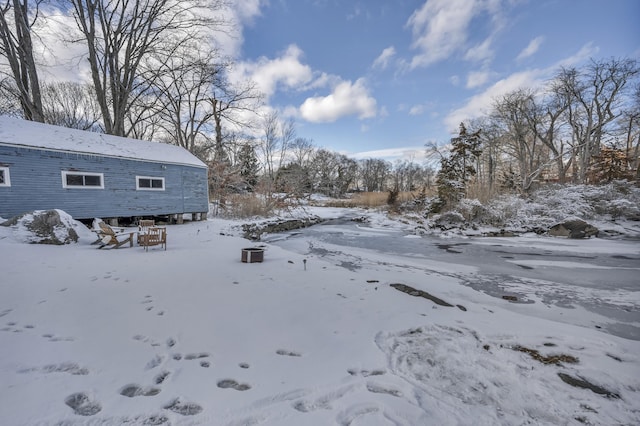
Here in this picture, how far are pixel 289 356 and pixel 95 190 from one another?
11.2 metres

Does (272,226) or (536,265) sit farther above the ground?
(272,226)

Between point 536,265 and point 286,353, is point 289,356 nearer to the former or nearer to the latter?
point 286,353

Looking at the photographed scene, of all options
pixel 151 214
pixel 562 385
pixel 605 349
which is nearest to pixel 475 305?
pixel 605 349

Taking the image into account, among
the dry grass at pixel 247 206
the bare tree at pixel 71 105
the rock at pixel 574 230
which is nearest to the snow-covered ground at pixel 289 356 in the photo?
the rock at pixel 574 230

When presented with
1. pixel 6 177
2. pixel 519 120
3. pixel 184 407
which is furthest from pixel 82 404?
pixel 519 120

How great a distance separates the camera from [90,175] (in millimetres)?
9703

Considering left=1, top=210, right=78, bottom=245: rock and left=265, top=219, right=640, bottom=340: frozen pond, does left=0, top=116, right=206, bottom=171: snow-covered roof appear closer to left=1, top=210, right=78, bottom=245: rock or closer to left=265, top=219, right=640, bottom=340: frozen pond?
left=1, top=210, right=78, bottom=245: rock

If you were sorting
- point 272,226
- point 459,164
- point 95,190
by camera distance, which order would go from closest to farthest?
1. point 95,190
2. point 272,226
3. point 459,164

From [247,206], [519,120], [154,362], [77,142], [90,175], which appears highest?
[519,120]

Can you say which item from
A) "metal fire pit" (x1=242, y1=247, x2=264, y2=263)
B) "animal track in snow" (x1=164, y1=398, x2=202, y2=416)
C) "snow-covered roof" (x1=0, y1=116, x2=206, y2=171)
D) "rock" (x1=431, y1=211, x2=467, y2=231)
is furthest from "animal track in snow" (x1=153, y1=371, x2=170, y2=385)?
"rock" (x1=431, y1=211, x2=467, y2=231)

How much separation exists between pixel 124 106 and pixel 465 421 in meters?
20.9

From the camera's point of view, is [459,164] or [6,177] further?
[459,164]

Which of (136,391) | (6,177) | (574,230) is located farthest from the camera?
(574,230)

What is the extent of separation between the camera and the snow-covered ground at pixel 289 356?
5.61 feet
